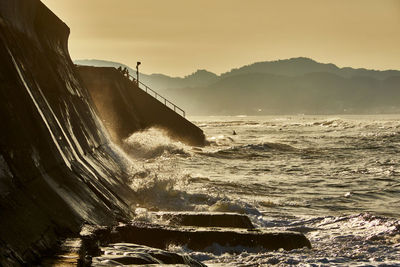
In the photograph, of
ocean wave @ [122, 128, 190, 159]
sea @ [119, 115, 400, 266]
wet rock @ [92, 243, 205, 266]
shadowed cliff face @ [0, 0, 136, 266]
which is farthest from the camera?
ocean wave @ [122, 128, 190, 159]

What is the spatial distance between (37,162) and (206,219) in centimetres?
382

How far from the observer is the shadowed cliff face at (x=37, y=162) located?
4863mm

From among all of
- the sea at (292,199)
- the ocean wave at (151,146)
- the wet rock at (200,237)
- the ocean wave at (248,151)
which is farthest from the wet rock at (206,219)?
the ocean wave at (248,151)

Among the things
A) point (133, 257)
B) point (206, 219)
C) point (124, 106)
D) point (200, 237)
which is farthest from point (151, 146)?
point (133, 257)

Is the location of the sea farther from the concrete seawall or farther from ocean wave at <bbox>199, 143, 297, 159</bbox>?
ocean wave at <bbox>199, 143, 297, 159</bbox>

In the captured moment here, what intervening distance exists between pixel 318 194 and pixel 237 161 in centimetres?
1245

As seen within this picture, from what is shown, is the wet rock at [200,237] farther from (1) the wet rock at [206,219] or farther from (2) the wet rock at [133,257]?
(1) the wet rock at [206,219]

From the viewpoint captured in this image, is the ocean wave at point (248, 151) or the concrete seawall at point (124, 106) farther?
the ocean wave at point (248, 151)

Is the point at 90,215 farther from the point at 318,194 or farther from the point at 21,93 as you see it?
the point at 318,194

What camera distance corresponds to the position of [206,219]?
9.34 metres

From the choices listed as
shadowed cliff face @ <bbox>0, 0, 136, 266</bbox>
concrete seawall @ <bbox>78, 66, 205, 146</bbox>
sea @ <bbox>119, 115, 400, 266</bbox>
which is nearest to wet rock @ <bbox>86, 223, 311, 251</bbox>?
sea @ <bbox>119, 115, 400, 266</bbox>

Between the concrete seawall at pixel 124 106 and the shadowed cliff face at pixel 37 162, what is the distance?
1718cm

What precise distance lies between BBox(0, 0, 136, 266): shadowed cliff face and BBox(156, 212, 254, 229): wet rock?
816mm

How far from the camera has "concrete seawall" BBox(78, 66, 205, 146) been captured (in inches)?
1200
